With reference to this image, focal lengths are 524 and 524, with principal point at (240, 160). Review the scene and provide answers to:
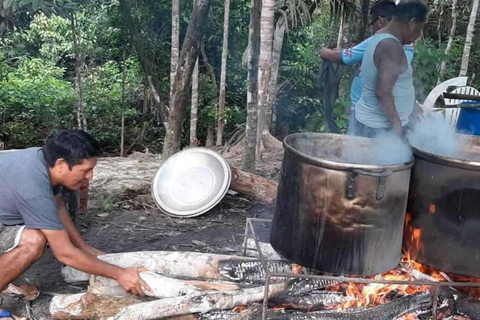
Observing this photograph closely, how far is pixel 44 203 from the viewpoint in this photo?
292 centimetres

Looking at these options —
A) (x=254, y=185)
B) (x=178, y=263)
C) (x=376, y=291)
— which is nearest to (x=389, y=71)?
(x=376, y=291)

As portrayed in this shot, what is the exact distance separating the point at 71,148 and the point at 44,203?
1.12ft

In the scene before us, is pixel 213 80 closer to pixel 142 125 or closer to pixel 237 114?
pixel 237 114

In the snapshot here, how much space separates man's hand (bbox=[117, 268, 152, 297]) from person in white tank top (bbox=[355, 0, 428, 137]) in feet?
6.25

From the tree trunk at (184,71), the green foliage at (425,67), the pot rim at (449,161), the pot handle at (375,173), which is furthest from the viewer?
the green foliage at (425,67)

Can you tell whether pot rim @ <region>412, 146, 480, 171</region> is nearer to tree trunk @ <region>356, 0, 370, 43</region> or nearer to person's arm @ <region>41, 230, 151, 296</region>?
person's arm @ <region>41, 230, 151, 296</region>

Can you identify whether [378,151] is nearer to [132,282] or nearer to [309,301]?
[309,301]

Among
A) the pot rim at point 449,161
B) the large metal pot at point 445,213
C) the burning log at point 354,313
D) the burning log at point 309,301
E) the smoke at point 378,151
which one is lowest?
the burning log at point 309,301

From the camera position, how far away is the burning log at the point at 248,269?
11.1 feet

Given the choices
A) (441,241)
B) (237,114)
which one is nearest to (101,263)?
(441,241)

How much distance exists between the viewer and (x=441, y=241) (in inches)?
120

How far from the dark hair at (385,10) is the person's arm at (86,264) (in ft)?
8.21

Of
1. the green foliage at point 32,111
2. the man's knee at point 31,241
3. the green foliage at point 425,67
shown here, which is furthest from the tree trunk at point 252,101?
the green foliage at point 32,111

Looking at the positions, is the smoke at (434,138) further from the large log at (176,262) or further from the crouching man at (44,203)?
the crouching man at (44,203)
